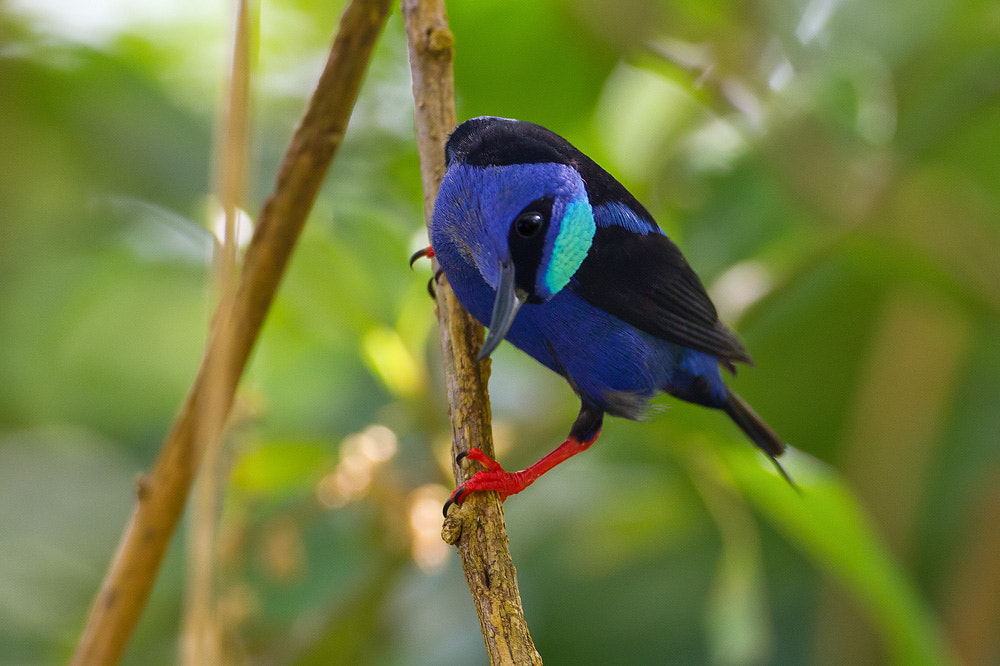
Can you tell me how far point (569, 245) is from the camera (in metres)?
1.46

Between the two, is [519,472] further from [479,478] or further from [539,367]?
[539,367]

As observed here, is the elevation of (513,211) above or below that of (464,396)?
above

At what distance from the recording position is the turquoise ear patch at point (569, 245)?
143cm

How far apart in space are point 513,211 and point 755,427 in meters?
0.92

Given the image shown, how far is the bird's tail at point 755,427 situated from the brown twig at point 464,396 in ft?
2.57

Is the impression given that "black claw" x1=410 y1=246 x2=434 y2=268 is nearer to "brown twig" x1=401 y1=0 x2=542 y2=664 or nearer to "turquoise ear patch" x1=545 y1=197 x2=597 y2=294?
"brown twig" x1=401 y1=0 x2=542 y2=664

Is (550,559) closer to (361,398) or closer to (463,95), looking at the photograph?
(361,398)

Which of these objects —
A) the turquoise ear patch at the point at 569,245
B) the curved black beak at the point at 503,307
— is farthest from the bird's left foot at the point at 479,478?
the turquoise ear patch at the point at 569,245

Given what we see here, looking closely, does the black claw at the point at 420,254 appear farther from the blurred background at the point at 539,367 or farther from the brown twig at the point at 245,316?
the brown twig at the point at 245,316

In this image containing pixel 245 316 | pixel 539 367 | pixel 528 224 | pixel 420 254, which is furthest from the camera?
Answer: pixel 539 367

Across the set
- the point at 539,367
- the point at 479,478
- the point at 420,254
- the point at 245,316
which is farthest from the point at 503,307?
the point at 539,367

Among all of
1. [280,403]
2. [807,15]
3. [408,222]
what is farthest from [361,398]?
[807,15]

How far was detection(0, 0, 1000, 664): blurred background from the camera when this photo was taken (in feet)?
6.56

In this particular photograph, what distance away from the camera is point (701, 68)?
2.22 m
